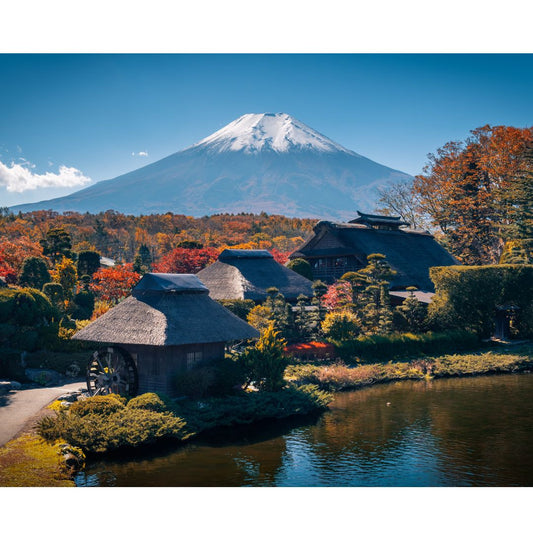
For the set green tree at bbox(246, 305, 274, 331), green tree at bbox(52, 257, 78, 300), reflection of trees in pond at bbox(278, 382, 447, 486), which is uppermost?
green tree at bbox(52, 257, 78, 300)

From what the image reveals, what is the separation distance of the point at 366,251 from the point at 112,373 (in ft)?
97.7

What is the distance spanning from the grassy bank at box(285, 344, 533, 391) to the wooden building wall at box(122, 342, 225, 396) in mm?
6460

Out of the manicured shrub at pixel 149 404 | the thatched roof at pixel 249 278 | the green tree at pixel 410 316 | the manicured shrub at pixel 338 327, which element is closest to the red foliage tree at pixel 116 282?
the thatched roof at pixel 249 278

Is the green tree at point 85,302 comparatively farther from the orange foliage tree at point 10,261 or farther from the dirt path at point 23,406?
the dirt path at point 23,406

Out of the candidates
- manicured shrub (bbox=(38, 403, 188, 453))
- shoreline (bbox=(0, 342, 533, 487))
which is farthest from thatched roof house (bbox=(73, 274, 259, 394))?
manicured shrub (bbox=(38, 403, 188, 453))

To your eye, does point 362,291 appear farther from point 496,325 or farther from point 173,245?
point 173,245

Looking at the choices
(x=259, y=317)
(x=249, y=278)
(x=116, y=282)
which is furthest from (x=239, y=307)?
(x=116, y=282)

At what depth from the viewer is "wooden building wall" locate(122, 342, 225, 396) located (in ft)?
72.2

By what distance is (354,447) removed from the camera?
1783cm

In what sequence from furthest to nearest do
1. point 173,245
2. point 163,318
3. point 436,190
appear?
point 173,245
point 436,190
point 163,318

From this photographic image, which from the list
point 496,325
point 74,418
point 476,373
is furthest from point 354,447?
point 496,325

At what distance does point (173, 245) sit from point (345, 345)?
5016 centimetres

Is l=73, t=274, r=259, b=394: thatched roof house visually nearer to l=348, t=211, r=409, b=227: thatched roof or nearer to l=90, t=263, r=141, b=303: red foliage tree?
l=90, t=263, r=141, b=303: red foliage tree

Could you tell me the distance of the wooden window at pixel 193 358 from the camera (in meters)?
22.8
